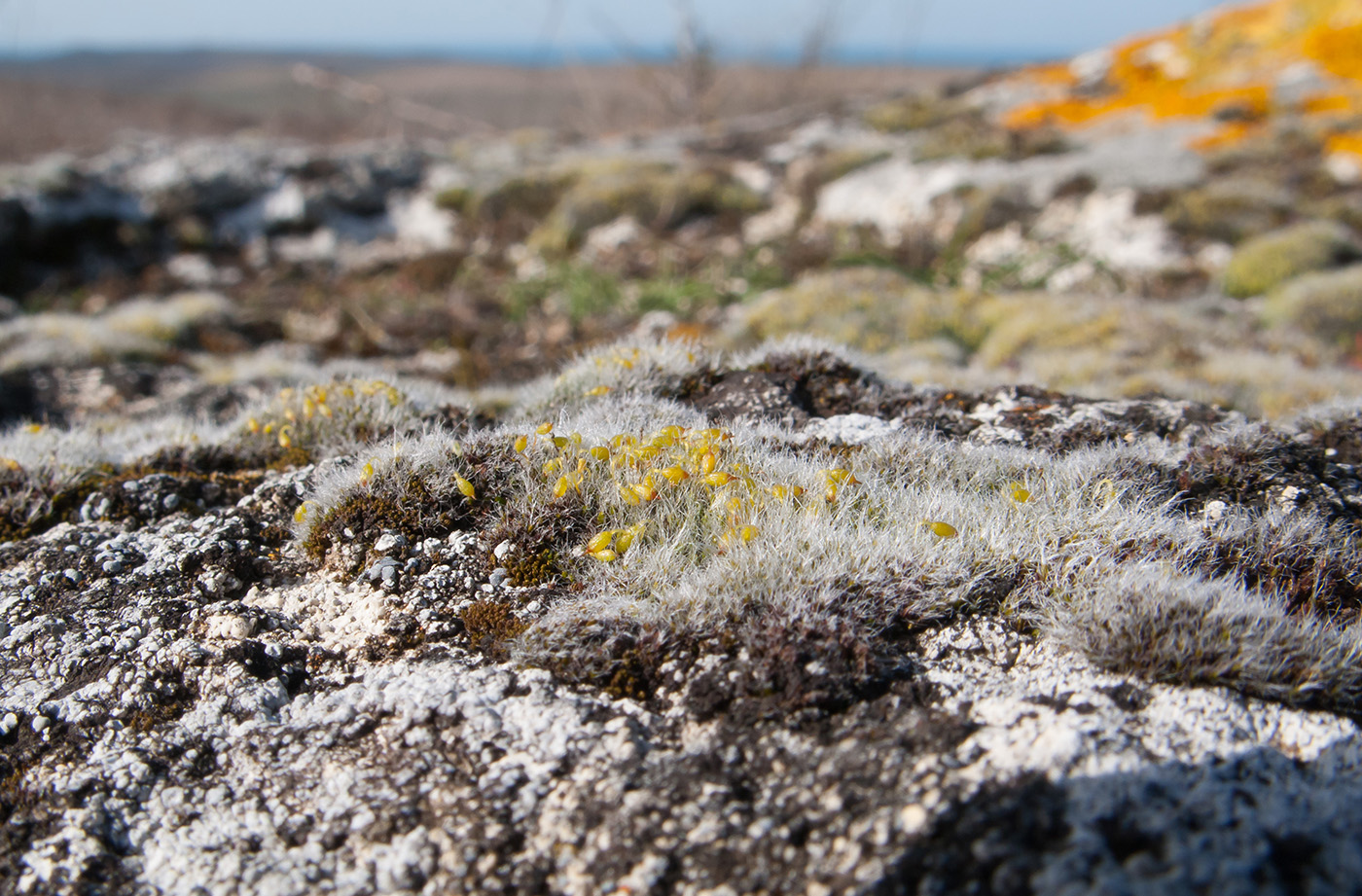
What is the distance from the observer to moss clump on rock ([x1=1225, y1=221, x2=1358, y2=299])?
1022 cm

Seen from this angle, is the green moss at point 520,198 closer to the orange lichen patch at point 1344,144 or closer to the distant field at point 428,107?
the distant field at point 428,107

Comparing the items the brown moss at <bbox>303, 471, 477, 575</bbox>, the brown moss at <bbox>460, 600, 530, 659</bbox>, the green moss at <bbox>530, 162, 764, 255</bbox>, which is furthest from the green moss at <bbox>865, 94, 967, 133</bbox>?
the brown moss at <bbox>460, 600, 530, 659</bbox>

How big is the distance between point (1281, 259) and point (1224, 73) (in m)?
13.0

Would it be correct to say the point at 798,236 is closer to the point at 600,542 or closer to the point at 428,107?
the point at 600,542

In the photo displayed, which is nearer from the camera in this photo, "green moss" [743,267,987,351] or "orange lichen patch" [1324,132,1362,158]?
"green moss" [743,267,987,351]

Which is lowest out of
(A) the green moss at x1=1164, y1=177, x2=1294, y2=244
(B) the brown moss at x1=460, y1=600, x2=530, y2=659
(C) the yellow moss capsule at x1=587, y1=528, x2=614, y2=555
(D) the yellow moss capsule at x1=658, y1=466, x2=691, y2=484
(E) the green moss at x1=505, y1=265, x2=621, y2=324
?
(E) the green moss at x1=505, y1=265, x2=621, y2=324

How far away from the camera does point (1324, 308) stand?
8.91 meters

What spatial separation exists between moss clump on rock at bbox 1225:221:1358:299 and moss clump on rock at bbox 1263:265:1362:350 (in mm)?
1024

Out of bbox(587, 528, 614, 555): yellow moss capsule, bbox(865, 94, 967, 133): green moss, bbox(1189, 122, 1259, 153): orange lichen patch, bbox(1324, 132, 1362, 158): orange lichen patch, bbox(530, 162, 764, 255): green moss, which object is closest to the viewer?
bbox(587, 528, 614, 555): yellow moss capsule

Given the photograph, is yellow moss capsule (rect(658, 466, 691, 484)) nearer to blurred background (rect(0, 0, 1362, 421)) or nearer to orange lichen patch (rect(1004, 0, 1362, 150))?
blurred background (rect(0, 0, 1362, 421))

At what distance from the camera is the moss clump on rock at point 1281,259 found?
10219mm

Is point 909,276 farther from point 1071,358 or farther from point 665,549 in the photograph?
point 665,549

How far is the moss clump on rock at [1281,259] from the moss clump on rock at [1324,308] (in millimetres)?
1024

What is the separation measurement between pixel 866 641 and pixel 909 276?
28.8ft
